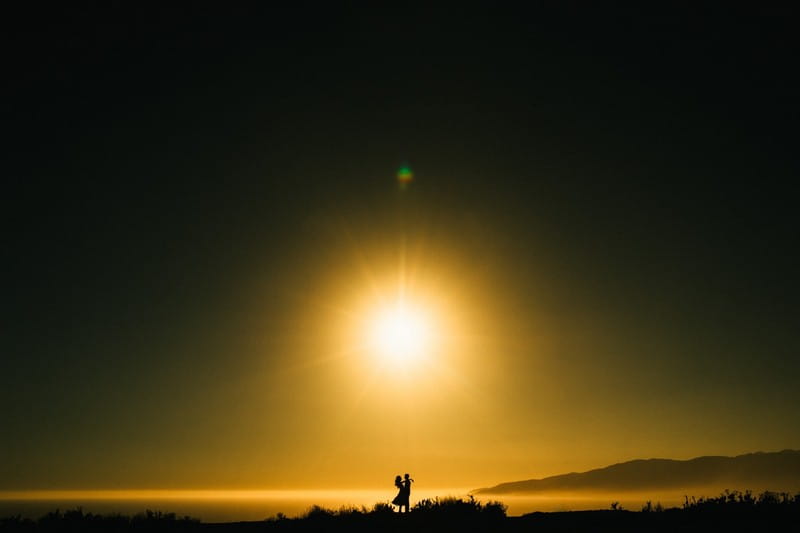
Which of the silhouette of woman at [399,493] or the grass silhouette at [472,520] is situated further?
the silhouette of woman at [399,493]

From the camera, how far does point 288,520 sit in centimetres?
2520

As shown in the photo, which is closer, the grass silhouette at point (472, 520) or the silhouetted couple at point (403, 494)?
the grass silhouette at point (472, 520)

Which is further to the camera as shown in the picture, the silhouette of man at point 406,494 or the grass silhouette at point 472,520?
the silhouette of man at point 406,494

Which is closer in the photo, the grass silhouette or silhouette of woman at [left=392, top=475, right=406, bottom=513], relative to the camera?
the grass silhouette

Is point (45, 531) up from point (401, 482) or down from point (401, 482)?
down

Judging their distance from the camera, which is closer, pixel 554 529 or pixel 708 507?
pixel 554 529

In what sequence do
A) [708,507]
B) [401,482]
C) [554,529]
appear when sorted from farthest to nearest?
1. [401,482]
2. [708,507]
3. [554,529]

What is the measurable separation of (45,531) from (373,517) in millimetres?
11725

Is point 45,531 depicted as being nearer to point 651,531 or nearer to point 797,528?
point 651,531

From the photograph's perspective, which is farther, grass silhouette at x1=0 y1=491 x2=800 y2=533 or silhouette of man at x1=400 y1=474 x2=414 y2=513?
silhouette of man at x1=400 y1=474 x2=414 y2=513

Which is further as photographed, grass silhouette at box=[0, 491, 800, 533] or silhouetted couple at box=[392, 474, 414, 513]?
silhouetted couple at box=[392, 474, 414, 513]

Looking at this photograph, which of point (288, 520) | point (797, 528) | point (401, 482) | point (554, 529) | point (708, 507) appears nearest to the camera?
point (797, 528)

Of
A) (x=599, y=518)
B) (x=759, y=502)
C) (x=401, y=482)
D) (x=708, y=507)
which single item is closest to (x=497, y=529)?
(x=599, y=518)

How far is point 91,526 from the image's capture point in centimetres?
2445
